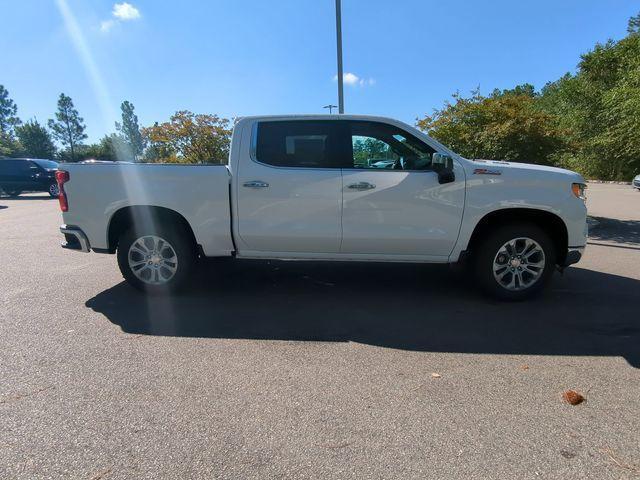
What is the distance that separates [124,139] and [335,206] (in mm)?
96464

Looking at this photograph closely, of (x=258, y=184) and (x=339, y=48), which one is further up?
(x=339, y=48)

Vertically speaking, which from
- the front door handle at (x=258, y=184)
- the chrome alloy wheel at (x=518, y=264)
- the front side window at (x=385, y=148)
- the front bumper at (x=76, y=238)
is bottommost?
the chrome alloy wheel at (x=518, y=264)

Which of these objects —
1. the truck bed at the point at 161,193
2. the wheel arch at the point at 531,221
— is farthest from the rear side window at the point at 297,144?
the wheel arch at the point at 531,221

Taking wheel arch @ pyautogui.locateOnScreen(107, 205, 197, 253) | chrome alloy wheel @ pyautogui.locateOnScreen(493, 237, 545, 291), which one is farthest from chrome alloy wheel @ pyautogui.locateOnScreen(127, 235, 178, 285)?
chrome alloy wheel @ pyautogui.locateOnScreen(493, 237, 545, 291)

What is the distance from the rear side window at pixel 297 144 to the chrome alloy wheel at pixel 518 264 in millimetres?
2047

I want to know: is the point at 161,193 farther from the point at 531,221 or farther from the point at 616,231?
the point at 616,231

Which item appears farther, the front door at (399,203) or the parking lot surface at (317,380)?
Result: the front door at (399,203)

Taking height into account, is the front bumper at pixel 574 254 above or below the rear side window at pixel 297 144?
below

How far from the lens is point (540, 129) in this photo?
951 centimetres

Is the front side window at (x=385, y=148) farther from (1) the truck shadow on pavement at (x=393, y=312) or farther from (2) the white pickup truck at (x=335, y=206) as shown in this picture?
(1) the truck shadow on pavement at (x=393, y=312)

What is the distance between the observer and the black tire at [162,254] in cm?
476

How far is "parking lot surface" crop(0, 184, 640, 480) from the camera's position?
230 cm

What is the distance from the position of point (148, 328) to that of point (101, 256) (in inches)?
148

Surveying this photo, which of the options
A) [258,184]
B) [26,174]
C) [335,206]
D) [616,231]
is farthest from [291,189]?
[26,174]
